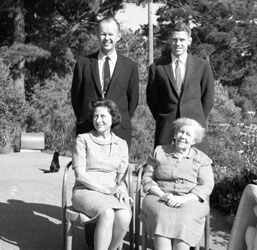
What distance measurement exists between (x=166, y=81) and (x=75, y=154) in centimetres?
97

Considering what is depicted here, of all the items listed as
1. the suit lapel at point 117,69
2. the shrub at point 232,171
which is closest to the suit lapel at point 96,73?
the suit lapel at point 117,69

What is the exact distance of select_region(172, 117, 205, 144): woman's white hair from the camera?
380 cm

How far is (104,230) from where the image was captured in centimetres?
358

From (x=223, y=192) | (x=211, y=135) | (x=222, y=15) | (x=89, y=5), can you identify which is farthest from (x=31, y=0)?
(x=222, y=15)

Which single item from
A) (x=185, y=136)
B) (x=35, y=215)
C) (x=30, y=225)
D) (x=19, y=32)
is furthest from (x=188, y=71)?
(x=19, y=32)

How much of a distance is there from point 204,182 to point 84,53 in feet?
54.0

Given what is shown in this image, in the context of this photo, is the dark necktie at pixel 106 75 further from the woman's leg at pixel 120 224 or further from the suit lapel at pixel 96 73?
the woman's leg at pixel 120 224

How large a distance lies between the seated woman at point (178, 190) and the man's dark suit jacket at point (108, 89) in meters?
0.57

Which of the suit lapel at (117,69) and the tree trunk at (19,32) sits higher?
the tree trunk at (19,32)

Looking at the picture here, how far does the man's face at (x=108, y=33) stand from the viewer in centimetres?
413

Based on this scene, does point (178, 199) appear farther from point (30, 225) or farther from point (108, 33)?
point (30, 225)

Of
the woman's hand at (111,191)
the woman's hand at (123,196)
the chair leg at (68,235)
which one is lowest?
the chair leg at (68,235)

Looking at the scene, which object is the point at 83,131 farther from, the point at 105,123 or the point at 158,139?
the point at 158,139

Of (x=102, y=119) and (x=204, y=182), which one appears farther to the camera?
(x=102, y=119)
